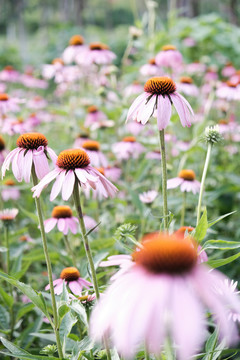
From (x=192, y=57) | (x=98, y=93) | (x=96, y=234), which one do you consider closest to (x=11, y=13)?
(x=192, y=57)

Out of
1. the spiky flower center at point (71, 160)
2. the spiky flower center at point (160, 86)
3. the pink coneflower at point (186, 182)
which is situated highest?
the spiky flower center at point (160, 86)

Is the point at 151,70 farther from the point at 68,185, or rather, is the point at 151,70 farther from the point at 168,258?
the point at 168,258

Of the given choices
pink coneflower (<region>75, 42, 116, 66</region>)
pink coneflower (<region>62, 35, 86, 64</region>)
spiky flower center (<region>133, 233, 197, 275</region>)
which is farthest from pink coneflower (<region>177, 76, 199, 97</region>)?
spiky flower center (<region>133, 233, 197, 275</region>)

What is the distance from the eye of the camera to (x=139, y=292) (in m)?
0.48

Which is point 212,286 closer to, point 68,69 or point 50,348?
point 50,348

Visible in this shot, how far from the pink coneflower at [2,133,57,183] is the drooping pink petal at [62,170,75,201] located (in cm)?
9

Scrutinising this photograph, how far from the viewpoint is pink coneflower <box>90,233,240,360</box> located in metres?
0.44

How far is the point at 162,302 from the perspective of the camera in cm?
45

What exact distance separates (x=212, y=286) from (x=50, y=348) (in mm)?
555

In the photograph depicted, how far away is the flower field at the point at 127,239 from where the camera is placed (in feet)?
1.59

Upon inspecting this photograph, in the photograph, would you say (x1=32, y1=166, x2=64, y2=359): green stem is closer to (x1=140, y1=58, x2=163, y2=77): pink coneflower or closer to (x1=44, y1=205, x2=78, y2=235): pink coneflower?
(x1=44, y1=205, x2=78, y2=235): pink coneflower

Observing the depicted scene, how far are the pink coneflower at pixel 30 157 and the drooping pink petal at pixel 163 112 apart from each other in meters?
0.24

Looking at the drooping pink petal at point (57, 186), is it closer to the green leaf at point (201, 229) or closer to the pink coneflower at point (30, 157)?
the pink coneflower at point (30, 157)

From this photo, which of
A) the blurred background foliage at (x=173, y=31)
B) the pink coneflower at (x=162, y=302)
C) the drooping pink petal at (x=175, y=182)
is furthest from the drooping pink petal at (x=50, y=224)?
the blurred background foliage at (x=173, y=31)
